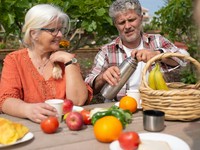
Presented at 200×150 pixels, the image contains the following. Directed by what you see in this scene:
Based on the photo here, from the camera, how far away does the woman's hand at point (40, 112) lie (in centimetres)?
173

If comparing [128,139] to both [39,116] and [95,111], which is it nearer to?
[95,111]

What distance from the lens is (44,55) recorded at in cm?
246

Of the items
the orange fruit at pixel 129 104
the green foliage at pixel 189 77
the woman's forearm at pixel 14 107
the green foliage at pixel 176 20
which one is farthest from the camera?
the green foliage at pixel 189 77

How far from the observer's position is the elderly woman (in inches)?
89.3

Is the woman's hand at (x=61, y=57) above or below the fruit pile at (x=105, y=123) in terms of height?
above

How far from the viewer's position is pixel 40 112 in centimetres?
175

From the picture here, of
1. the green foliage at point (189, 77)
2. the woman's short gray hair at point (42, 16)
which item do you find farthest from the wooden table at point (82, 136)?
the green foliage at point (189, 77)

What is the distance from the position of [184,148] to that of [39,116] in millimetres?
826

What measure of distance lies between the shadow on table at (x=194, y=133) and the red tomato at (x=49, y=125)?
0.71m

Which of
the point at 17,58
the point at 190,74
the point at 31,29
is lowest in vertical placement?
the point at 190,74

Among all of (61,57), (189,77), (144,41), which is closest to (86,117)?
(61,57)

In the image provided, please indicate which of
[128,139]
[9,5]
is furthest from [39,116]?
[9,5]

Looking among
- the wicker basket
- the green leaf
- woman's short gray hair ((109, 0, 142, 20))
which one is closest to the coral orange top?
the wicker basket

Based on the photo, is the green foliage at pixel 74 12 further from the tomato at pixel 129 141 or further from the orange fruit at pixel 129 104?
the tomato at pixel 129 141
